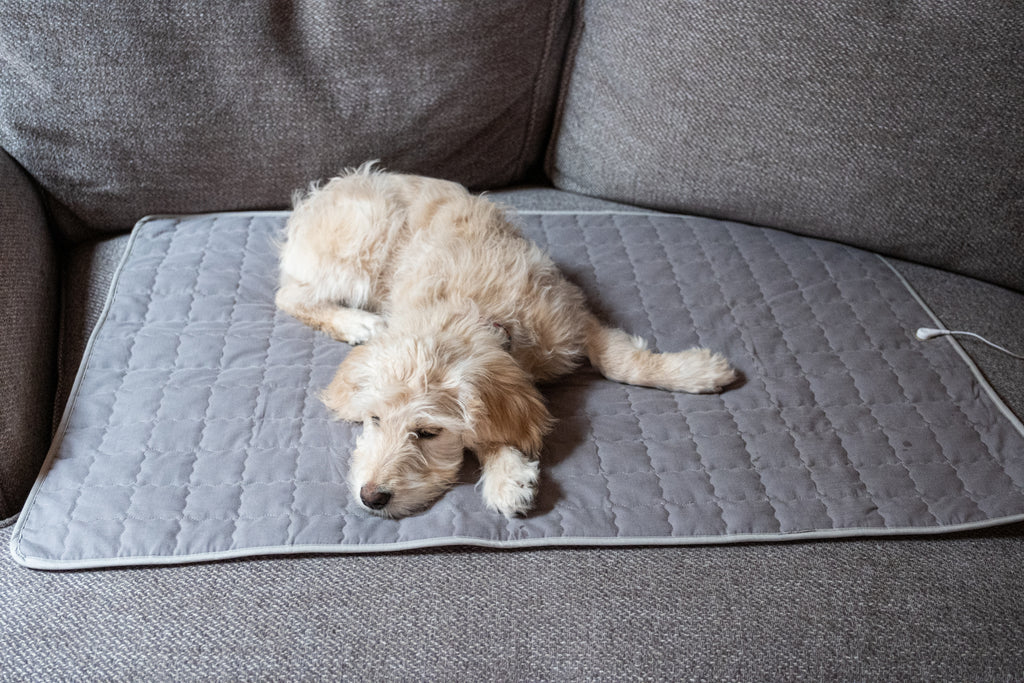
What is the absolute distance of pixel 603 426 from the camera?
66.2 inches

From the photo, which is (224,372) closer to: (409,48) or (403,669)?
(403,669)

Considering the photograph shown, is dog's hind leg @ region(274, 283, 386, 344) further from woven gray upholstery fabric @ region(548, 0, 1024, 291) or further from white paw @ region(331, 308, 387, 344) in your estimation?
woven gray upholstery fabric @ region(548, 0, 1024, 291)

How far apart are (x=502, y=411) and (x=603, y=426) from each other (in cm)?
24

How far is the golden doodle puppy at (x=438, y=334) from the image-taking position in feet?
5.08

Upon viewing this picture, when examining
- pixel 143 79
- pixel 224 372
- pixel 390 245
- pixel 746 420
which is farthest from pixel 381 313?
pixel 746 420

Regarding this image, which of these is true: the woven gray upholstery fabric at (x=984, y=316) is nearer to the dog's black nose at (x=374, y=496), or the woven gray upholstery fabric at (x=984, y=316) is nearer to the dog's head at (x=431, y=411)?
the dog's head at (x=431, y=411)

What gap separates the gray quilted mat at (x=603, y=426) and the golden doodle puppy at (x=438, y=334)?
0.05 metres

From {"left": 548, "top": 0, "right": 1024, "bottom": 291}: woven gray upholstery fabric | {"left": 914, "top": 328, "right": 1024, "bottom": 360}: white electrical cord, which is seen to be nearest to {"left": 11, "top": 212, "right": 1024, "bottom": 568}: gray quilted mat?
{"left": 914, "top": 328, "right": 1024, "bottom": 360}: white electrical cord

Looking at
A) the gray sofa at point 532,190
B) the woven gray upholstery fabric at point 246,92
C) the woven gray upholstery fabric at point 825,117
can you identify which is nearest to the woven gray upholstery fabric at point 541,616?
the gray sofa at point 532,190

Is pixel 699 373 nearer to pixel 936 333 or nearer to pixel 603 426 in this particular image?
pixel 603 426

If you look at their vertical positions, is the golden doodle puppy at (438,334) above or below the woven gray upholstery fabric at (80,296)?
above

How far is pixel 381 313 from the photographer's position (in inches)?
82.6

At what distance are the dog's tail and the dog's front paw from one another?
1.13ft

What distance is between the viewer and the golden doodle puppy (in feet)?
5.08
